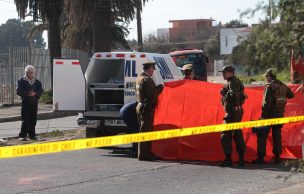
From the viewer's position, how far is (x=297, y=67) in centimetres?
412

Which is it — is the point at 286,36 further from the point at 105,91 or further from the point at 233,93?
the point at 105,91

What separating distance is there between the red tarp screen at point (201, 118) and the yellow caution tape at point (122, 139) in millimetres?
388

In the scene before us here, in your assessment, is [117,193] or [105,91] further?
[105,91]

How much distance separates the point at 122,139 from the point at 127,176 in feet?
2.17

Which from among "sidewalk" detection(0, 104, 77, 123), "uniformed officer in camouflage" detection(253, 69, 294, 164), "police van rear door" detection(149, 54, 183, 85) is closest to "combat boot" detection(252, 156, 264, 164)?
"uniformed officer in camouflage" detection(253, 69, 294, 164)

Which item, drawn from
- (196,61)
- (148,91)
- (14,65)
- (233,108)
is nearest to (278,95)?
(233,108)

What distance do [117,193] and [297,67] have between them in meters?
4.16

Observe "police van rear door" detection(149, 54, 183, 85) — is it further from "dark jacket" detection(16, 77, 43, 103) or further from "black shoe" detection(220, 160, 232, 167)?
"dark jacket" detection(16, 77, 43, 103)

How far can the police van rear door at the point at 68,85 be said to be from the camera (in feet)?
39.3

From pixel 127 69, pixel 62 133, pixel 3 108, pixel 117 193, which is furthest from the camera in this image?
pixel 3 108

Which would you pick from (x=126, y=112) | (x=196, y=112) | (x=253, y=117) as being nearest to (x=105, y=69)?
(x=126, y=112)

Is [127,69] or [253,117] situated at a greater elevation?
[127,69]

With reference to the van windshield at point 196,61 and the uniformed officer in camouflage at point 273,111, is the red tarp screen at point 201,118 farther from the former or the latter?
the van windshield at point 196,61

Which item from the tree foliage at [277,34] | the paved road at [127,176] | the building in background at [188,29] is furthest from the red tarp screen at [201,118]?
the building in background at [188,29]
